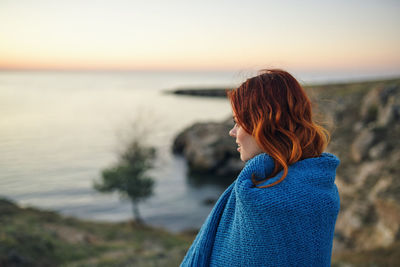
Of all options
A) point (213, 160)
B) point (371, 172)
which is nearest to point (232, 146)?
point (213, 160)

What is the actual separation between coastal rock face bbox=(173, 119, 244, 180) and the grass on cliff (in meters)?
14.8

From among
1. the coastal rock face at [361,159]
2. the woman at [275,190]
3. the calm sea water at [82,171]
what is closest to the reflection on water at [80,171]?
the calm sea water at [82,171]

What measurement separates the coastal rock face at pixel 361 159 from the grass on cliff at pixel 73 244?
24.1 feet

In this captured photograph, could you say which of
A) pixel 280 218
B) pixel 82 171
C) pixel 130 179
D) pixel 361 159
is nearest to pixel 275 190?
pixel 280 218

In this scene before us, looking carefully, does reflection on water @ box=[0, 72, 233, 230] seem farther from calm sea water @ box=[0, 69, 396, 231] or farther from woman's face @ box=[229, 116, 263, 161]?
woman's face @ box=[229, 116, 263, 161]

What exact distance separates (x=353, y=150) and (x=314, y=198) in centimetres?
2258

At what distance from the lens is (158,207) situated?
84.9ft

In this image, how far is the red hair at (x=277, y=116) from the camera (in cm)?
163

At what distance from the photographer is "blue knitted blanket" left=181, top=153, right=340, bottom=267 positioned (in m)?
1.51

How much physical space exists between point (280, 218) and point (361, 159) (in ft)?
70.7

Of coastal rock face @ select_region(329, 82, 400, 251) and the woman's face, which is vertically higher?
the woman's face

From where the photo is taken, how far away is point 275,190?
1.51 meters

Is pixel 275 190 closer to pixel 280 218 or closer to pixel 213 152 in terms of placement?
pixel 280 218

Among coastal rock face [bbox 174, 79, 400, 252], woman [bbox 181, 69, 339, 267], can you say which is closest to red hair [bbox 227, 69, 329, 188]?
woman [bbox 181, 69, 339, 267]
